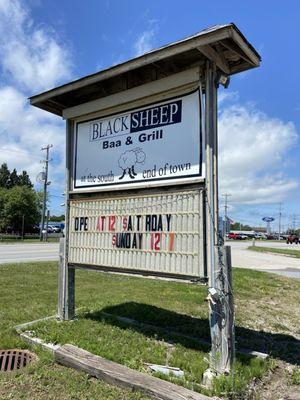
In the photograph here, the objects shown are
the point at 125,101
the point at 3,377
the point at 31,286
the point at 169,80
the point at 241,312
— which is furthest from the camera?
the point at 31,286

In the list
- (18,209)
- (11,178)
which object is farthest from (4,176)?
(18,209)

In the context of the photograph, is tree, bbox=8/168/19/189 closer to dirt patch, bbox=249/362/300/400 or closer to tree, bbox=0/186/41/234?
tree, bbox=0/186/41/234

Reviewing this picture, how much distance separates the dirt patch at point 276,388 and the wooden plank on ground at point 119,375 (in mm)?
766

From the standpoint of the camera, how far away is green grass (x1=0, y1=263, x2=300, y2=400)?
408 centimetres

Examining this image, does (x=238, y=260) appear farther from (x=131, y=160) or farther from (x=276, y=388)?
(x=276, y=388)

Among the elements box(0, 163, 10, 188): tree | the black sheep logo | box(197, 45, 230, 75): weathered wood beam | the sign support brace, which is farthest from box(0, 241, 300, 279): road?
box(0, 163, 10, 188): tree

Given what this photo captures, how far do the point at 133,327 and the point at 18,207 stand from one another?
55428 millimetres

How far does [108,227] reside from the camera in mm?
5828

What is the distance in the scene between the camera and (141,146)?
5457 mm

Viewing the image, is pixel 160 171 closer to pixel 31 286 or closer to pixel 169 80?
pixel 169 80

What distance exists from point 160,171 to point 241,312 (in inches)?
158

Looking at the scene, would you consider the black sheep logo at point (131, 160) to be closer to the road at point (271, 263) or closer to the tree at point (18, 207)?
the road at point (271, 263)

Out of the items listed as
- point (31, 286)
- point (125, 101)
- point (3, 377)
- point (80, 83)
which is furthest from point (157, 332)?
point (31, 286)

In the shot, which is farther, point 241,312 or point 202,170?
point 241,312
